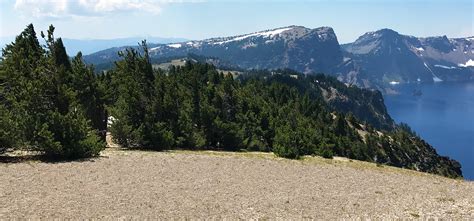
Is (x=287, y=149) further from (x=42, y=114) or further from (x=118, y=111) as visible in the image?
(x=42, y=114)

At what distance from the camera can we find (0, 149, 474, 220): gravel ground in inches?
1256

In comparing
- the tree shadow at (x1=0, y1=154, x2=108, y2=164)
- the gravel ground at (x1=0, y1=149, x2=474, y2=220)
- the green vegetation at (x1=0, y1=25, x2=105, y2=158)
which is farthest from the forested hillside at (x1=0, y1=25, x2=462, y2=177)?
the gravel ground at (x1=0, y1=149, x2=474, y2=220)

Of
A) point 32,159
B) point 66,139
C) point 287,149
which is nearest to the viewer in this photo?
point 32,159

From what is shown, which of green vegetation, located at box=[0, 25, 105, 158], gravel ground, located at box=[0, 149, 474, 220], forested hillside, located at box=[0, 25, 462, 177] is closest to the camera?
gravel ground, located at box=[0, 149, 474, 220]

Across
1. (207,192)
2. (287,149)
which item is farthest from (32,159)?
(287,149)

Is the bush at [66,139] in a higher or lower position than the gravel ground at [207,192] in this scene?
higher

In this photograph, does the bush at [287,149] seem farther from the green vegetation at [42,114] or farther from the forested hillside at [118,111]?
the green vegetation at [42,114]

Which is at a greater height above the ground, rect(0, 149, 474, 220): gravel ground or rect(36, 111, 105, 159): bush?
rect(36, 111, 105, 159): bush

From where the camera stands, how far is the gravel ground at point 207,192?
31.9 m

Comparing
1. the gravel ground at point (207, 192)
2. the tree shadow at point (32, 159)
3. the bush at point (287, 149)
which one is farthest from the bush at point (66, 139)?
the bush at point (287, 149)

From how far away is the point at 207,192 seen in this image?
38.6 m

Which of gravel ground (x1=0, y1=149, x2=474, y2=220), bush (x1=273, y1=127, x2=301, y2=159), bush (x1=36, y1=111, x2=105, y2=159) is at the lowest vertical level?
bush (x1=273, y1=127, x2=301, y2=159)

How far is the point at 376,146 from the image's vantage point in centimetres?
16562

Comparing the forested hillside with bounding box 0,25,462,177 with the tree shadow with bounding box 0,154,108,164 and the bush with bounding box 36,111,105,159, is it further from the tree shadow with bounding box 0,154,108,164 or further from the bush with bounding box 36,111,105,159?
the tree shadow with bounding box 0,154,108,164
